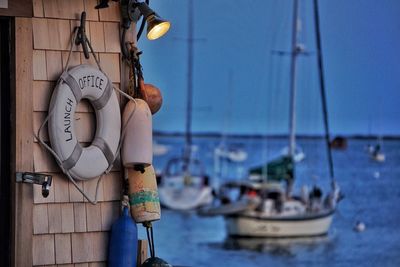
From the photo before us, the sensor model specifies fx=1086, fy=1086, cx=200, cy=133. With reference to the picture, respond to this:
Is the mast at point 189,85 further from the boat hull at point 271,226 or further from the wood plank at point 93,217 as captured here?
the wood plank at point 93,217

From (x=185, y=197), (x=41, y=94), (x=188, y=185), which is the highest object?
(x=41, y=94)

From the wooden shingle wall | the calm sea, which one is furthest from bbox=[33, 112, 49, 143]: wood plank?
the calm sea

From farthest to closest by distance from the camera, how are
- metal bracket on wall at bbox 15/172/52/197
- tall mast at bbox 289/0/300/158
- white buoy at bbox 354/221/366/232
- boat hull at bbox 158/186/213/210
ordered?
boat hull at bbox 158/186/213/210, white buoy at bbox 354/221/366/232, tall mast at bbox 289/0/300/158, metal bracket on wall at bbox 15/172/52/197

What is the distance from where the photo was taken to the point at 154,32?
5824 millimetres

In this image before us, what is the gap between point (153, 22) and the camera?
5770 millimetres

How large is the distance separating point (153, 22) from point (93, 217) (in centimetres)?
110

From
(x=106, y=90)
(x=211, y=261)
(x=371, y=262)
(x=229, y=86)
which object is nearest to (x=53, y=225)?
(x=106, y=90)

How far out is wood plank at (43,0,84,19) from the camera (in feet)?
18.9

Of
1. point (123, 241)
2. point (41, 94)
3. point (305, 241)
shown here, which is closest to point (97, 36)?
point (41, 94)

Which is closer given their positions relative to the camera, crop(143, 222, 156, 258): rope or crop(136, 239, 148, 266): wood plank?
crop(143, 222, 156, 258): rope

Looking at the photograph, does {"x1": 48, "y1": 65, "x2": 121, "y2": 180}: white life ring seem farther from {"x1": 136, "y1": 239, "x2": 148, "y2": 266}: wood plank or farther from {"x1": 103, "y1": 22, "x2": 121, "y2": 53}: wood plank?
{"x1": 136, "y1": 239, "x2": 148, "y2": 266}: wood plank

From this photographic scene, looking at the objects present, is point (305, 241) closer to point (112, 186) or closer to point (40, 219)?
point (112, 186)

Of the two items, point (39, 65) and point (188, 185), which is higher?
point (39, 65)

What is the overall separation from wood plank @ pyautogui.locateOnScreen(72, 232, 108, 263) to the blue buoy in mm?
45
